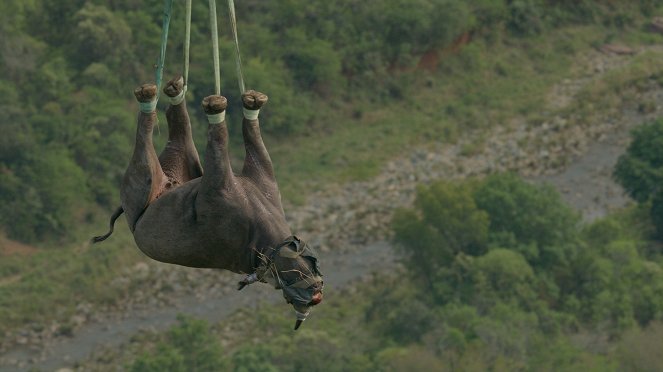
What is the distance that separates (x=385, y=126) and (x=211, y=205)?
31.8 metres

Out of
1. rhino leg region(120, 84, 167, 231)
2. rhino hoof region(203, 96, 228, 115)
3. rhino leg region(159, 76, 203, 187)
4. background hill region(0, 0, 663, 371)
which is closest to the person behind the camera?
rhino hoof region(203, 96, 228, 115)

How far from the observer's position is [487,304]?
34.1 meters

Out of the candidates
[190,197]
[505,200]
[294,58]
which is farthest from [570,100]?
[190,197]

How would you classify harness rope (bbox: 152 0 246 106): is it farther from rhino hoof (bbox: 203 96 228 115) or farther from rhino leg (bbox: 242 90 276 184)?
rhino leg (bbox: 242 90 276 184)

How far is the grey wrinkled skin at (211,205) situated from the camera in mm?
11391

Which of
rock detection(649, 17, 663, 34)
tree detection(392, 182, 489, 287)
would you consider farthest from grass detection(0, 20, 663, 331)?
tree detection(392, 182, 489, 287)

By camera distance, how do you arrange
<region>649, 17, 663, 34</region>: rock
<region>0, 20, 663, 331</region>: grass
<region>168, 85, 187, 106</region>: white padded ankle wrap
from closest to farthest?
<region>168, 85, 187, 106</region>: white padded ankle wrap
<region>0, 20, 663, 331</region>: grass
<region>649, 17, 663, 34</region>: rock

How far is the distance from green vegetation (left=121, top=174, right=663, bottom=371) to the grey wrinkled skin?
1852 centimetres

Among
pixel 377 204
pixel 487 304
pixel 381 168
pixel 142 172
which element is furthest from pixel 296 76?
pixel 142 172

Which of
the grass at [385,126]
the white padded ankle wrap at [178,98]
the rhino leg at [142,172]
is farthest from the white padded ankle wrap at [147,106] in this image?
the grass at [385,126]

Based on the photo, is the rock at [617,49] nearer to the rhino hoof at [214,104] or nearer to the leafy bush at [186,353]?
the leafy bush at [186,353]

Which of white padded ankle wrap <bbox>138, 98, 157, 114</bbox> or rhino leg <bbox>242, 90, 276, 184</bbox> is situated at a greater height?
white padded ankle wrap <bbox>138, 98, 157, 114</bbox>

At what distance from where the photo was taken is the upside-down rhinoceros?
1122cm

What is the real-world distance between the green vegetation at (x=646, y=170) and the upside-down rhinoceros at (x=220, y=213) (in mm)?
27889
